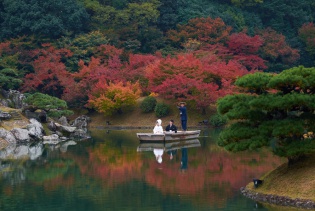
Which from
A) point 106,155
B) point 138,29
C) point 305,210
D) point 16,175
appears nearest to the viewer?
point 305,210

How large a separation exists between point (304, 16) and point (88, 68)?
80.0 ft

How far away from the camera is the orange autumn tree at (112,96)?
43.9m

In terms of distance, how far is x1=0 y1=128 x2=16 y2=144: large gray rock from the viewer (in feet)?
103

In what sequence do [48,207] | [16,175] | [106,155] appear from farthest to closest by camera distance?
[106,155], [16,175], [48,207]

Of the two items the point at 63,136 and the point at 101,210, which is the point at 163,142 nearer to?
the point at 63,136

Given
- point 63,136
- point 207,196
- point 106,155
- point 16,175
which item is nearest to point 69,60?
point 63,136

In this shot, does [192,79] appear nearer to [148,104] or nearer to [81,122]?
[148,104]

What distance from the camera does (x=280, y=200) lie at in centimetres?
1648

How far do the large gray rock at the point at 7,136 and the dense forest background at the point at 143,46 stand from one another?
33.1 feet

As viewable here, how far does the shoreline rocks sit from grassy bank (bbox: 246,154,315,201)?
106 millimetres

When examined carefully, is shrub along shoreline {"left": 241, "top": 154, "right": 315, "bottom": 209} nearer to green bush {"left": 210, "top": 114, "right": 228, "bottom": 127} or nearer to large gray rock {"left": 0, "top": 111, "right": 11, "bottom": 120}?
large gray rock {"left": 0, "top": 111, "right": 11, "bottom": 120}

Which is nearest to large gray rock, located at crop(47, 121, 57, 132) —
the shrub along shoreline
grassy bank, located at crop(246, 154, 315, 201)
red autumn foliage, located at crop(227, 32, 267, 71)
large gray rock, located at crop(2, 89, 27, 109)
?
large gray rock, located at crop(2, 89, 27, 109)

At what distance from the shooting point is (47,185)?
20281mm

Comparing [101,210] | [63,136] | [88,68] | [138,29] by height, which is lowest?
[101,210]
